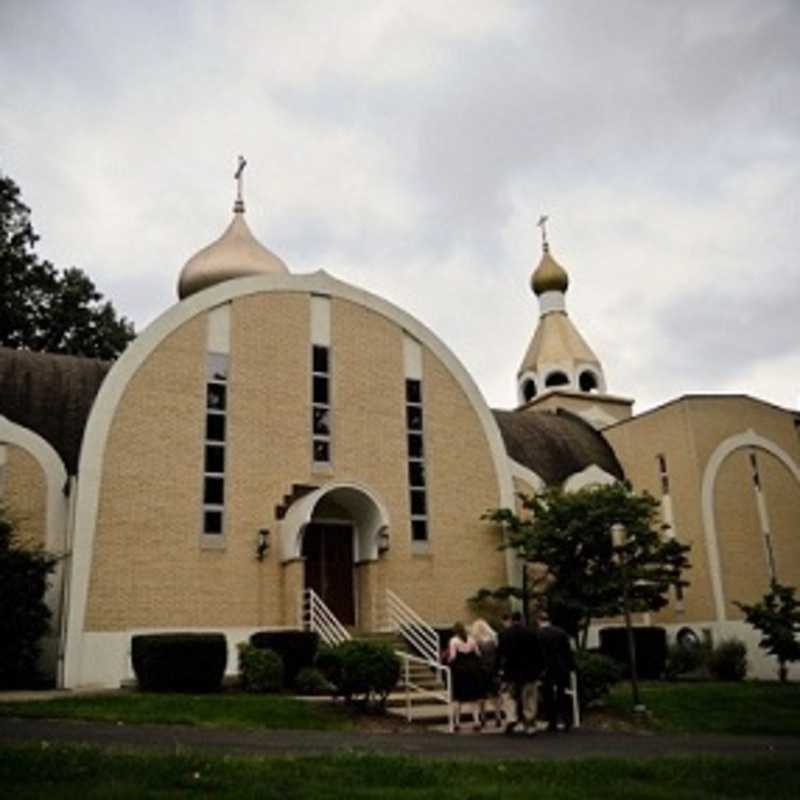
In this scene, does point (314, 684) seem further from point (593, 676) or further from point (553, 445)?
point (553, 445)

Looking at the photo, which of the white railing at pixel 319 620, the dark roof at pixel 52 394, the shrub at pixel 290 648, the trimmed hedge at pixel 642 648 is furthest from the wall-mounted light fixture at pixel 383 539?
the dark roof at pixel 52 394

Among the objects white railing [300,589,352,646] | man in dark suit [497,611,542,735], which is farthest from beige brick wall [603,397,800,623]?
man in dark suit [497,611,542,735]

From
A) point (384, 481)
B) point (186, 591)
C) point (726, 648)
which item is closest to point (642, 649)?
point (726, 648)

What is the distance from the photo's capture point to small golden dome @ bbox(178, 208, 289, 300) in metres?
26.1

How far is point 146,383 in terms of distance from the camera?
19672mm

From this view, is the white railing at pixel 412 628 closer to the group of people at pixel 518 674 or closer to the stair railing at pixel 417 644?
the stair railing at pixel 417 644

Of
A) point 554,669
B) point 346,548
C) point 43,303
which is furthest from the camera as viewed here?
point 43,303

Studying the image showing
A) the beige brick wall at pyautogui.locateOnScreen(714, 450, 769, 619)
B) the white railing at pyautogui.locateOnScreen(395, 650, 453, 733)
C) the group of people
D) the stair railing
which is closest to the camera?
the group of people

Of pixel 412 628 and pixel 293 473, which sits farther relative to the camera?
pixel 293 473

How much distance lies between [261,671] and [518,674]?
5.74m

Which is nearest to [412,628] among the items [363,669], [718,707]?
[363,669]

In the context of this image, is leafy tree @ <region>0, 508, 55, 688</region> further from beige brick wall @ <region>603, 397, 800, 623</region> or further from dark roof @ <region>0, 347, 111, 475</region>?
beige brick wall @ <region>603, 397, 800, 623</region>

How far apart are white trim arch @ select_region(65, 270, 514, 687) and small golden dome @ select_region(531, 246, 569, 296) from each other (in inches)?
638

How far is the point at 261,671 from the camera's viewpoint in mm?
15922
